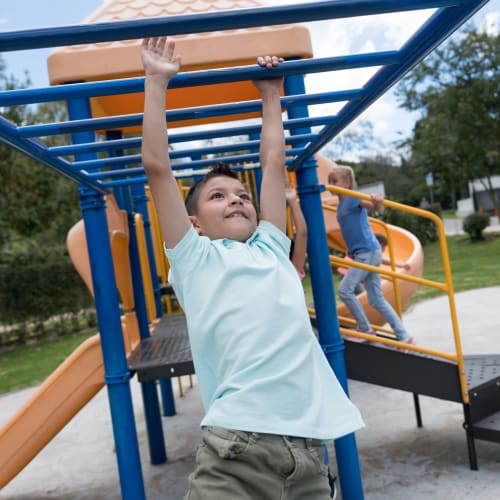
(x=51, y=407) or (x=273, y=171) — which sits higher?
(x=273, y=171)

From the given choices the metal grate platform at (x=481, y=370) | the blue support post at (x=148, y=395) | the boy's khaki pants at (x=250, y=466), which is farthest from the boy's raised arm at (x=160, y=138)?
the blue support post at (x=148, y=395)

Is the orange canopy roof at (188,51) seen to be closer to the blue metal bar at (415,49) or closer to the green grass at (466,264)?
the blue metal bar at (415,49)

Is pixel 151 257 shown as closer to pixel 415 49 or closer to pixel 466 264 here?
pixel 415 49

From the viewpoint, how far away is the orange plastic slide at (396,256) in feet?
19.9

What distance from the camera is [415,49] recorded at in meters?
1.57

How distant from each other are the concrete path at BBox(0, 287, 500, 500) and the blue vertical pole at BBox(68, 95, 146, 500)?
38.4 inches

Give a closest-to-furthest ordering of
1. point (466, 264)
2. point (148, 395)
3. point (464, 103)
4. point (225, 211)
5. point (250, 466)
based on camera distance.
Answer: point (250, 466) → point (225, 211) → point (148, 395) → point (466, 264) → point (464, 103)

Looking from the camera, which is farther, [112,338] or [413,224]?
[413,224]

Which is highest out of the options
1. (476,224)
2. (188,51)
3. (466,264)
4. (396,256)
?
(188,51)

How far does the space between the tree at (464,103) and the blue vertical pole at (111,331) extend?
635 inches

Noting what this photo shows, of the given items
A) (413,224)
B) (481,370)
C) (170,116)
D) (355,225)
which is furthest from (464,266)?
(170,116)

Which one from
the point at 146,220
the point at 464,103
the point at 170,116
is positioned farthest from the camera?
the point at 464,103

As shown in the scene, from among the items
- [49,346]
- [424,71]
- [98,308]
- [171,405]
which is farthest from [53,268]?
[424,71]

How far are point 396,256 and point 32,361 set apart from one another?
6.10 metres
